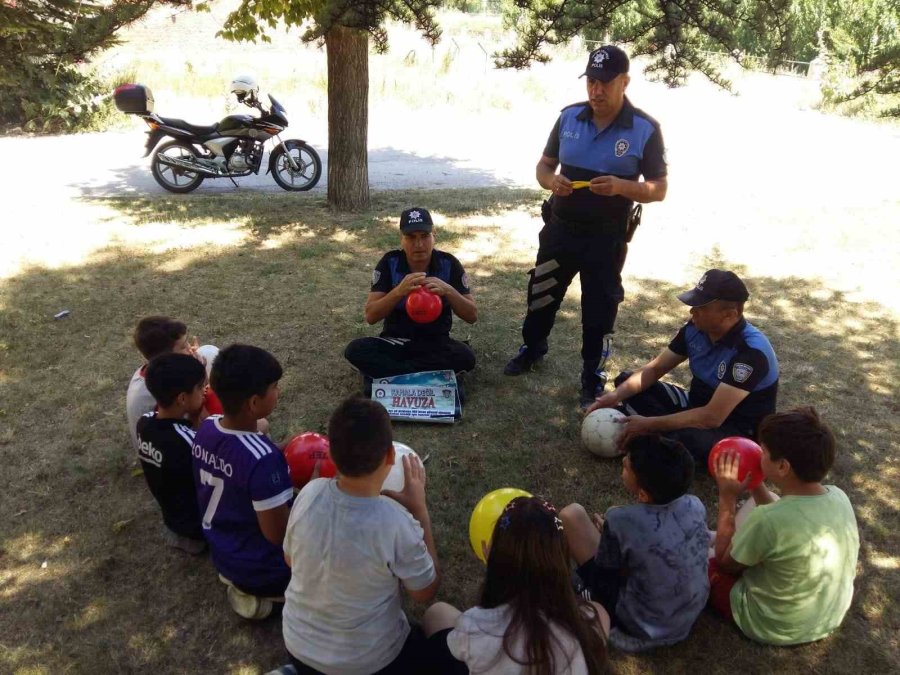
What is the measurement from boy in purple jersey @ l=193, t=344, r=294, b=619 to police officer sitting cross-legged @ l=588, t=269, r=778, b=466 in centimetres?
219

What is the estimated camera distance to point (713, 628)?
116 inches

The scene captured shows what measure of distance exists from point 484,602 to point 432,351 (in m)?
2.74

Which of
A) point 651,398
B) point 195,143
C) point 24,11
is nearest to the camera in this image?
point 651,398

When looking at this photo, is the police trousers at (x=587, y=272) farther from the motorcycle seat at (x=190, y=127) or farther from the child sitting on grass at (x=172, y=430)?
the motorcycle seat at (x=190, y=127)

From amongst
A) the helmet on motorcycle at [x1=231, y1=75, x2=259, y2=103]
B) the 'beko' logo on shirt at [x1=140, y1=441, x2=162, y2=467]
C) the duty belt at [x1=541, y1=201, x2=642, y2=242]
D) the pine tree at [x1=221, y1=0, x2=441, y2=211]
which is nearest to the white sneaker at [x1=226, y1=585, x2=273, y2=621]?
the 'beko' logo on shirt at [x1=140, y1=441, x2=162, y2=467]

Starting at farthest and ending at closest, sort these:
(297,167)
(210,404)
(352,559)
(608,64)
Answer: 1. (297,167)
2. (608,64)
3. (210,404)
4. (352,559)

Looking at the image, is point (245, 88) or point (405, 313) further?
point (245, 88)

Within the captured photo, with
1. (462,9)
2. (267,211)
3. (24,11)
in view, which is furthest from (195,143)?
(462,9)

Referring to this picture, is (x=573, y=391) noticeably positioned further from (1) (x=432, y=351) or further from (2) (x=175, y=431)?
(2) (x=175, y=431)

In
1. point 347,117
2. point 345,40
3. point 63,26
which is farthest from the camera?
point 347,117

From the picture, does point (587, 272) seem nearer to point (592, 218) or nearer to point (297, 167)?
point (592, 218)

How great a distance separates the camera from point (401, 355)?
468 cm

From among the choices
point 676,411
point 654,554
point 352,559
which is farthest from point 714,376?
point 352,559

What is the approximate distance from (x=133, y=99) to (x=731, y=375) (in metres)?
8.72
